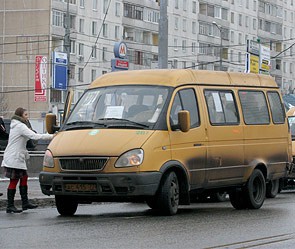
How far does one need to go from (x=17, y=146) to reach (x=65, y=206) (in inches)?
57.1

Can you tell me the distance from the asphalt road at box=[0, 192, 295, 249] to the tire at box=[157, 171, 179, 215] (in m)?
0.18

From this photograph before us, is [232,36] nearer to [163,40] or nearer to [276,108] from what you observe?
[163,40]

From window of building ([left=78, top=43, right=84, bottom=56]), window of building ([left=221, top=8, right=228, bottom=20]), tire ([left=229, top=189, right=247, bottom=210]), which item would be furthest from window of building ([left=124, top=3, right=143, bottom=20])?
tire ([left=229, top=189, right=247, bottom=210])

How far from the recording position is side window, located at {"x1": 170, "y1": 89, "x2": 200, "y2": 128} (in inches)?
613

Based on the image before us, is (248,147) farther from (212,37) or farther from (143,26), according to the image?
(212,37)

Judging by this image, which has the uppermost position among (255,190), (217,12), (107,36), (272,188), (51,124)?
(217,12)

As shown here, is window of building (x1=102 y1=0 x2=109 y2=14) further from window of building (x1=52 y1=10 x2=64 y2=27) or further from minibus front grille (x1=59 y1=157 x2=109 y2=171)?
minibus front grille (x1=59 y1=157 x2=109 y2=171)

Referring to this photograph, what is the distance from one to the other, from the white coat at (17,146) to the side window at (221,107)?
2713 millimetres

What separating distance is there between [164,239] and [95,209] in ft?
20.3

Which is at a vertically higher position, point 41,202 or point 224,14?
point 224,14

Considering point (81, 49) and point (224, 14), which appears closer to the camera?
point (81, 49)

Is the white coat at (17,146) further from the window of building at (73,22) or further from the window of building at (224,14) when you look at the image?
the window of building at (224,14)

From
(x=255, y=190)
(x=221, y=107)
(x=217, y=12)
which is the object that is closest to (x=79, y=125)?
(x=221, y=107)

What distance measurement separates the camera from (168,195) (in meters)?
15.0
